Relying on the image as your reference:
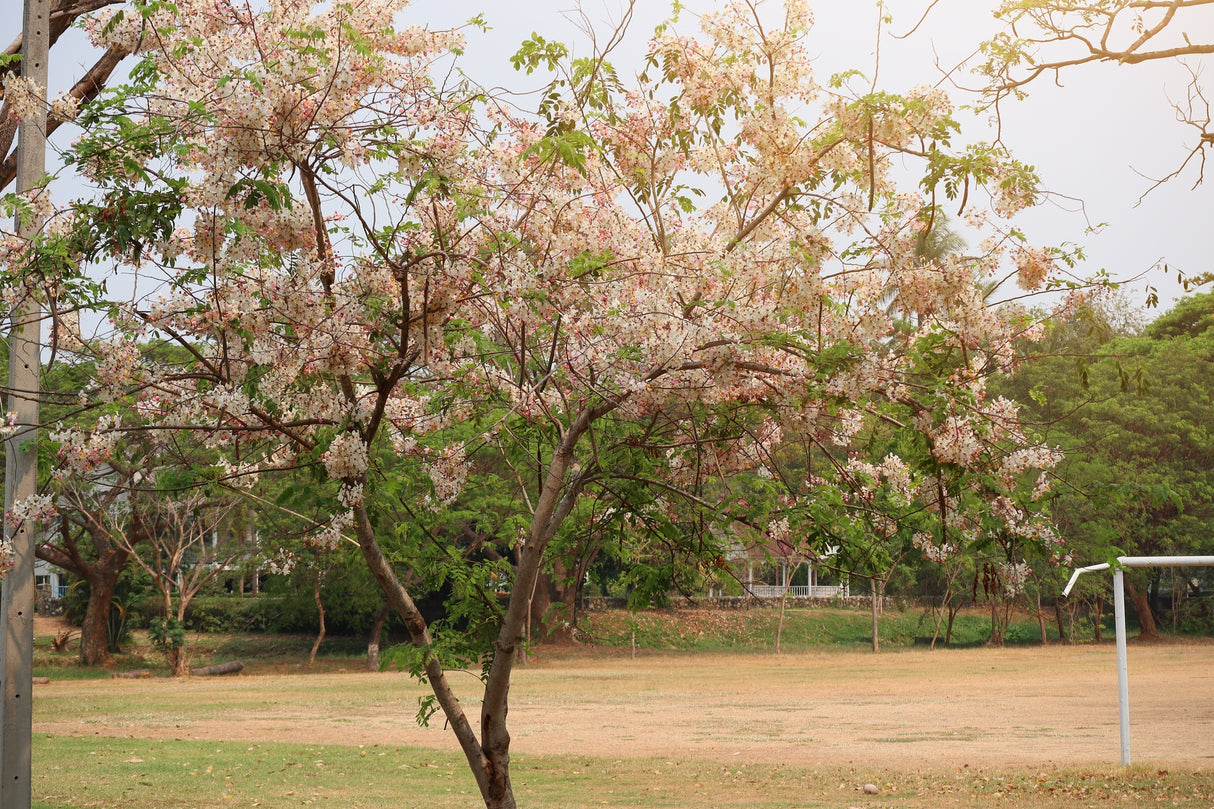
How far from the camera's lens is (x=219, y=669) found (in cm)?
3145

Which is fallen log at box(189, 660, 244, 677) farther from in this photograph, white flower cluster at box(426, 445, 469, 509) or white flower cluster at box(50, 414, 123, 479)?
white flower cluster at box(50, 414, 123, 479)

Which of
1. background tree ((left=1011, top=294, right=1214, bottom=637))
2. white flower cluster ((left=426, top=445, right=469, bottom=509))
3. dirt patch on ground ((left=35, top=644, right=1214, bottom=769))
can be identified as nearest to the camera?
white flower cluster ((left=426, top=445, right=469, bottom=509))

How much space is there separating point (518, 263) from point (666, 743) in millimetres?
11280

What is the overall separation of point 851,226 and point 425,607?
34.0 m

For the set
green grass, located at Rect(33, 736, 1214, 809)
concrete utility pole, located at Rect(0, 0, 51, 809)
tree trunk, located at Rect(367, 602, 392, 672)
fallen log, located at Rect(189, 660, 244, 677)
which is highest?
concrete utility pole, located at Rect(0, 0, 51, 809)

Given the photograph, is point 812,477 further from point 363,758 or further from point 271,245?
point 363,758

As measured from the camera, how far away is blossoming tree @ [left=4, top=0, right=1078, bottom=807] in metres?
4.36

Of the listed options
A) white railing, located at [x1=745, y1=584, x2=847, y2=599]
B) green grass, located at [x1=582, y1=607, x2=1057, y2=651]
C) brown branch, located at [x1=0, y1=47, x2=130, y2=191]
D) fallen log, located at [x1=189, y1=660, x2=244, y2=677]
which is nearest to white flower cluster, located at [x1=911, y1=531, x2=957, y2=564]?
brown branch, located at [x1=0, y1=47, x2=130, y2=191]

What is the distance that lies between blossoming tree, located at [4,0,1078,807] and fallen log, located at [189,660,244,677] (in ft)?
91.4

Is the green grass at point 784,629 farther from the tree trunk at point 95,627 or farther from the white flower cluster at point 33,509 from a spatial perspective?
the white flower cluster at point 33,509

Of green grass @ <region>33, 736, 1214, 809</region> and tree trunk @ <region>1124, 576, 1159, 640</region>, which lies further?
tree trunk @ <region>1124, 576, 1159, 640</region>

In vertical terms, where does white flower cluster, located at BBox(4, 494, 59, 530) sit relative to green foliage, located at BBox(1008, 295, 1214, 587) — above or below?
below

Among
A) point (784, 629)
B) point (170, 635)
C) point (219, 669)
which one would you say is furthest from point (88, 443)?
point (784, 629)

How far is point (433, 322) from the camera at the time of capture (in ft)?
15.7
